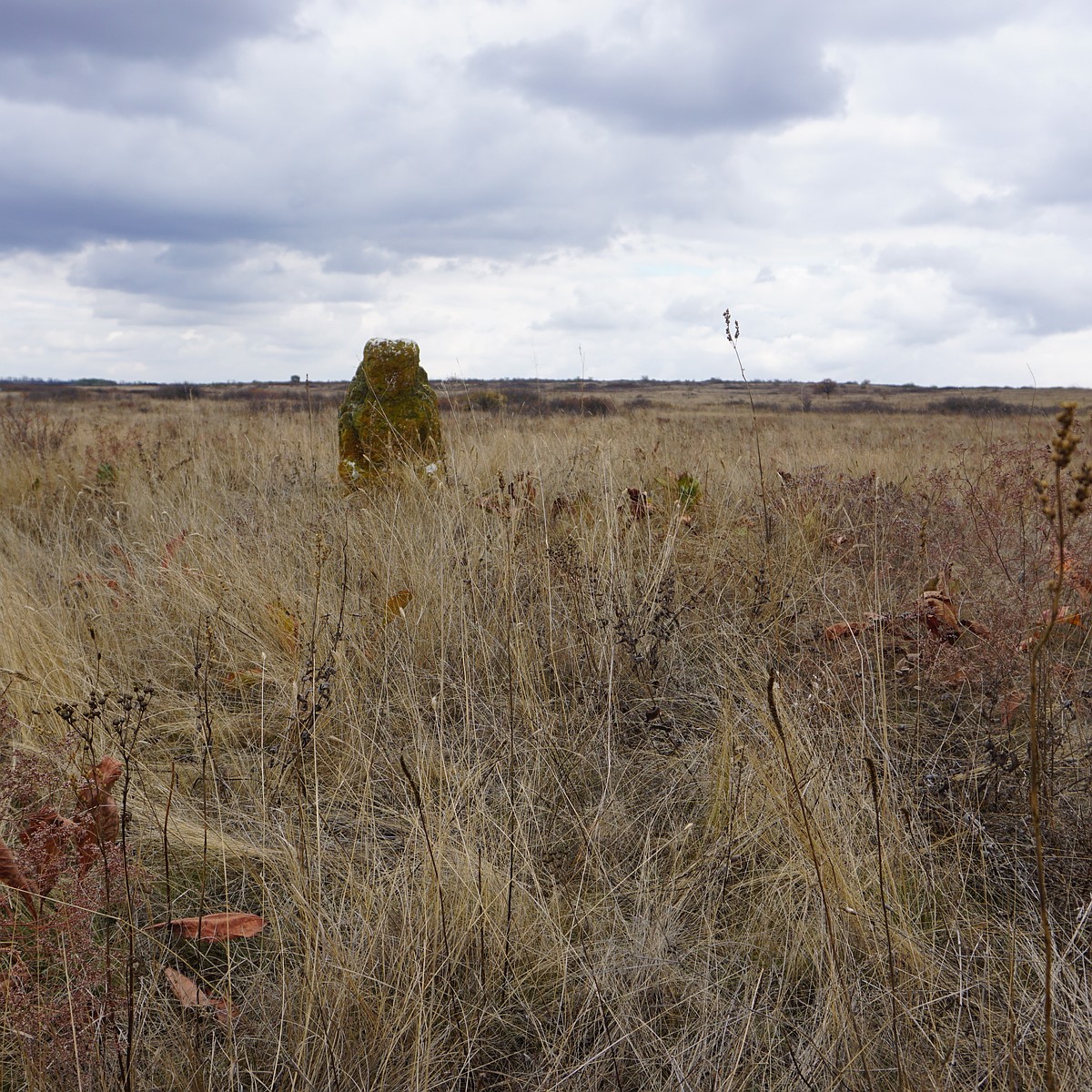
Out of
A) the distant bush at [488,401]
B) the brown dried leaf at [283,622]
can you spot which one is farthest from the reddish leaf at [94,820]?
the distant bush at [488,401]

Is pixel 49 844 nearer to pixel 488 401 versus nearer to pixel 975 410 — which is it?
pixel 488 401

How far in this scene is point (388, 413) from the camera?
5.77 metres

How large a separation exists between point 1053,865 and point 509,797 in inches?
50.9

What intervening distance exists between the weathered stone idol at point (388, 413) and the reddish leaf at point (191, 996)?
4229 mm

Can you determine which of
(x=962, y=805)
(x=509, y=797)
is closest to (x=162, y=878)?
(x=509, y=797)

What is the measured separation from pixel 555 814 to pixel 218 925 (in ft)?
2.76

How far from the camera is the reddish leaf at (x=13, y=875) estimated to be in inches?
61.0

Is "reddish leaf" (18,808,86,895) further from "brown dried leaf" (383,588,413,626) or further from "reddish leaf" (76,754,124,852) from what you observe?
"brown dried leaf" (383,588,413,626)

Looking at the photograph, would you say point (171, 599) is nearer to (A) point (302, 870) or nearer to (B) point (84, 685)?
(B) point (84, 685)

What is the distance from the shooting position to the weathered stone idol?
225 inches

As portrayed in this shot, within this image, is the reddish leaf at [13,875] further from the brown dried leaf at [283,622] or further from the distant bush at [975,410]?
the distant bush at [975,410]

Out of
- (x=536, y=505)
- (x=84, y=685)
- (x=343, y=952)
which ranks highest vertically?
(x=536, y=505)

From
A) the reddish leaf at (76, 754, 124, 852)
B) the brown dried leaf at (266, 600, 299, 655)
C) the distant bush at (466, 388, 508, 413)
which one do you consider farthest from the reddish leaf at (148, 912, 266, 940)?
the distant bush at (466, 388, 508, 413)

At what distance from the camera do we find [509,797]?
6.86ft
